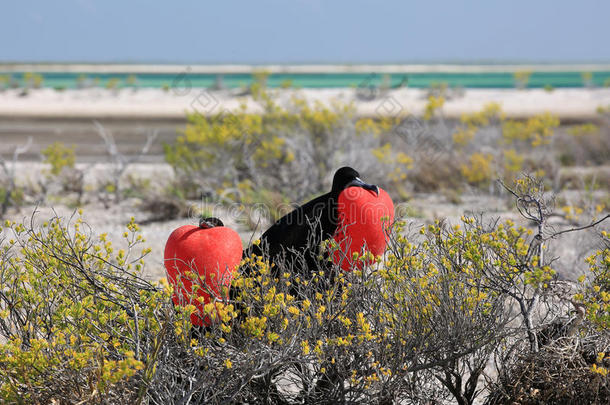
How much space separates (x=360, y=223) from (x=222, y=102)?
3320cm

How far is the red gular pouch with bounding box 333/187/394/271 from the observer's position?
11.6ft

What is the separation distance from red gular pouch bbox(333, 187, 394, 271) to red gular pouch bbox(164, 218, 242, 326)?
0.58 m

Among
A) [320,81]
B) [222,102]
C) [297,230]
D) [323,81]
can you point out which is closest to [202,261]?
[297,230]

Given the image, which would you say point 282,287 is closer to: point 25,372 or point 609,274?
point 25,372

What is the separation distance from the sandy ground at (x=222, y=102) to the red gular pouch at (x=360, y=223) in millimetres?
25350

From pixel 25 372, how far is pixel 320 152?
7213 mm

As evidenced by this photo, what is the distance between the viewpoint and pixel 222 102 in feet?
118

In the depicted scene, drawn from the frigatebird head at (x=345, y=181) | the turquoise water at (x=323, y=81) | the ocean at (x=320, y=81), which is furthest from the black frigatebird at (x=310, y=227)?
the turquoise water at (x=323, y=81)

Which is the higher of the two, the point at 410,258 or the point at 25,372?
the point at 410,258

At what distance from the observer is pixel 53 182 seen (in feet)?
34.8

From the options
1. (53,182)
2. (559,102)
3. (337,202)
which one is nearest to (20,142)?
(53,182)

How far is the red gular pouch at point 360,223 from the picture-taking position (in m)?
3.52

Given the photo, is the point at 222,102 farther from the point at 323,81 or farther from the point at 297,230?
the point at 323,81

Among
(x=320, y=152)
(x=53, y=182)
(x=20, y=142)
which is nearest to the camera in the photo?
(x=320, y=152)
